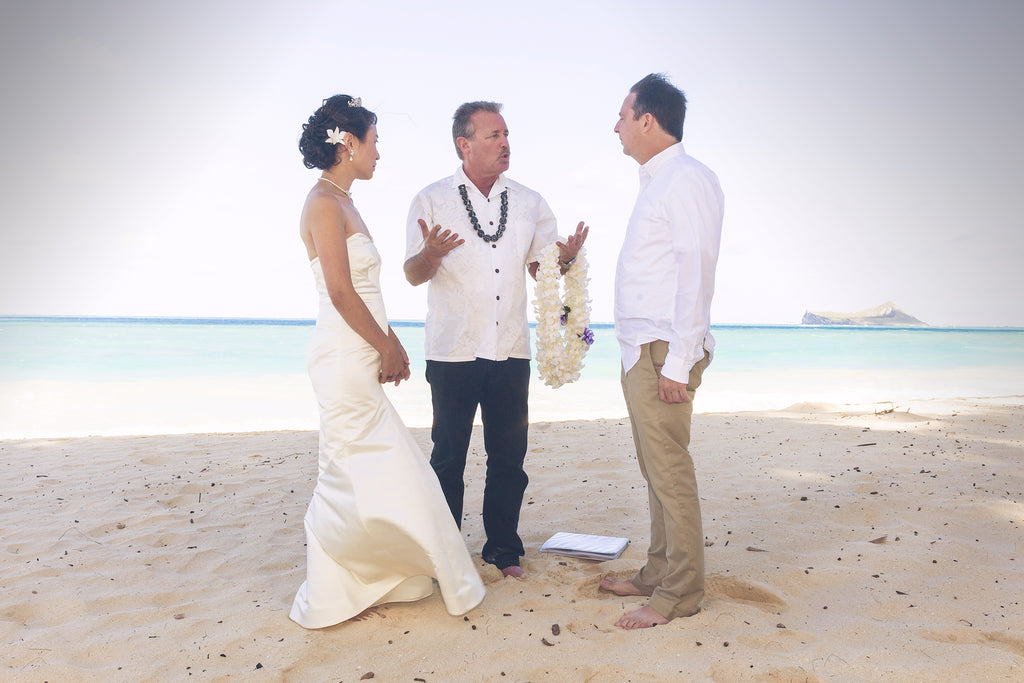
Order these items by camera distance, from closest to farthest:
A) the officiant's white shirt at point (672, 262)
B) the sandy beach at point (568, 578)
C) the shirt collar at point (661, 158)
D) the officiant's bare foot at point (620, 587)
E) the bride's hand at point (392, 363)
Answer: the sandy beach at point (568, 578) < the officiant's white shirt at point (672, 262) < the shirt collar at point (661, 158) < the bride's hand at point (392, 363) < the officiant's bare foot at point (620, 587)

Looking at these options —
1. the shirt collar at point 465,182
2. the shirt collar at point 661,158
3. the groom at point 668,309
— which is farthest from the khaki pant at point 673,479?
the shirt collar at point 465,182

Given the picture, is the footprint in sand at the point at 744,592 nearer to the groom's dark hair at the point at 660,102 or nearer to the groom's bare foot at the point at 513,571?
the groom's bare foot at the point at 513,571

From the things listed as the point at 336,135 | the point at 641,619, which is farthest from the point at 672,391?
the point at 336,135

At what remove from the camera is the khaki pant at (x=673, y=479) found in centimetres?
297

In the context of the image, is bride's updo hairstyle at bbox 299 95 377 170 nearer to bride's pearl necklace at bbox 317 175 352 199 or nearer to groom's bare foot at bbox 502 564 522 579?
bride's pearl necklace at bbox 317 175 352 199

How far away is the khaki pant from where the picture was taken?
2.97m

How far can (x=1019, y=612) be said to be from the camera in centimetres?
291

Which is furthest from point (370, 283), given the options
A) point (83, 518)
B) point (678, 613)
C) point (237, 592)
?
point (83, 518)

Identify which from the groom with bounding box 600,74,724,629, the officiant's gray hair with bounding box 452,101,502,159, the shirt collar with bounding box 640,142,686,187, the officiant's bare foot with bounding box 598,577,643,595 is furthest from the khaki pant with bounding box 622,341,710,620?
the officiant's gray hair with bounding box 452,101,502,159

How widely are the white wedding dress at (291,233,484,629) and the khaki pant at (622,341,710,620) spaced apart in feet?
2.92

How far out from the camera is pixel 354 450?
308cm

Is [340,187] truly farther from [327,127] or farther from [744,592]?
[744,592]

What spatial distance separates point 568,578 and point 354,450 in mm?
1347

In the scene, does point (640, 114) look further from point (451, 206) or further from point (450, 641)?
point (450, 641)
